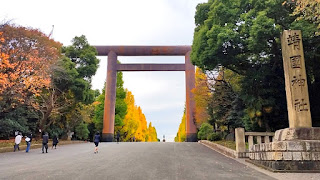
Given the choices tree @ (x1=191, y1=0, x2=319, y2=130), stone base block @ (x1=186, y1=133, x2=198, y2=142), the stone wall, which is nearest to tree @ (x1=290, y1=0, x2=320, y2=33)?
tree @ (x1=191, y1=0, x2=319, y2=130)

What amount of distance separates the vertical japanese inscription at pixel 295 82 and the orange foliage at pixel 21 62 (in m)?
12.4

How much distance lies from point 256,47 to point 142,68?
17.5 metres

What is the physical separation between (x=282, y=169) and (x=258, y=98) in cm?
496

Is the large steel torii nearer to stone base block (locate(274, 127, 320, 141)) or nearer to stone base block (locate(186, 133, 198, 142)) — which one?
stone base block (locate(186, 133, 198, 142))

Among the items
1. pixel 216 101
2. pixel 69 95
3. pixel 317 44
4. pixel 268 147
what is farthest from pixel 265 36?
pixel 69 95

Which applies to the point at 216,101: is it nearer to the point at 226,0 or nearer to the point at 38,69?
the point at 226,0

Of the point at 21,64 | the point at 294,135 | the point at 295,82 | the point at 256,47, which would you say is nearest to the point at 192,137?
the point at 256,47

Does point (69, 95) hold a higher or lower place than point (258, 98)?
higher

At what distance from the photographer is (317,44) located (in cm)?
989

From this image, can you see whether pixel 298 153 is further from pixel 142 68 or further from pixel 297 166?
pixel 142 68

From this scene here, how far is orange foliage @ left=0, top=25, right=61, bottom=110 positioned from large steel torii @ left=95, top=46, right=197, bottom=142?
10350 millimetres

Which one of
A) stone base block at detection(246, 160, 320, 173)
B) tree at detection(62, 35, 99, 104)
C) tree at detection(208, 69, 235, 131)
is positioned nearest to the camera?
stone base block at detection(246, 160, 320, 173)

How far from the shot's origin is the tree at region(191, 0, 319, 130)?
9.73m

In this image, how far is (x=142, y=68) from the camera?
87.1 ft
